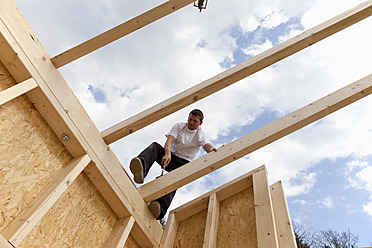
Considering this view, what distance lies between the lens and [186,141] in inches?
132

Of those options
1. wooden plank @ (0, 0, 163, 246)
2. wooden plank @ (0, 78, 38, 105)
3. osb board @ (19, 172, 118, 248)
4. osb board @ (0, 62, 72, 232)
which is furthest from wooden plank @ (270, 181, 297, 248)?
wooden plank @ (0, 78, 38, 105)

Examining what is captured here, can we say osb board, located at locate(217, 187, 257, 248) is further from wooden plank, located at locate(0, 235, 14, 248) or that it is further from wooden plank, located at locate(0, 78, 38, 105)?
wooden plank, located at locate(0, 78, 38, 105)

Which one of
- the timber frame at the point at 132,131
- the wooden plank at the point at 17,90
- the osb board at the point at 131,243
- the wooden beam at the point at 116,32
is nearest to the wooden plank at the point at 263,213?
the timber frame at the point at 132,131

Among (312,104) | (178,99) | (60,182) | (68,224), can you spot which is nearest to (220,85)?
(178,99)

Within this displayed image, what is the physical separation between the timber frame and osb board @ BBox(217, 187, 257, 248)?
0.32ft

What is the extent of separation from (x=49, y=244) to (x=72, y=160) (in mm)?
597

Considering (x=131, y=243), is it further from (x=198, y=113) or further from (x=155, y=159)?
(x=198, y=113)

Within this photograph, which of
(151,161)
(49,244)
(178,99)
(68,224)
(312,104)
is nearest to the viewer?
(49,244)

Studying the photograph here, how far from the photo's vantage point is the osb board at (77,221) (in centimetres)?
185

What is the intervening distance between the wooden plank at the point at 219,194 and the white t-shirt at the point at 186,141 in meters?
0.54

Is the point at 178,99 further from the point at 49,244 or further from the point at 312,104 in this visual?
the point at 49,244

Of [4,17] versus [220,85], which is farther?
[220,85]

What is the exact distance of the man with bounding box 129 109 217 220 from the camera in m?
2.83

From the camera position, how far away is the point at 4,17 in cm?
169
